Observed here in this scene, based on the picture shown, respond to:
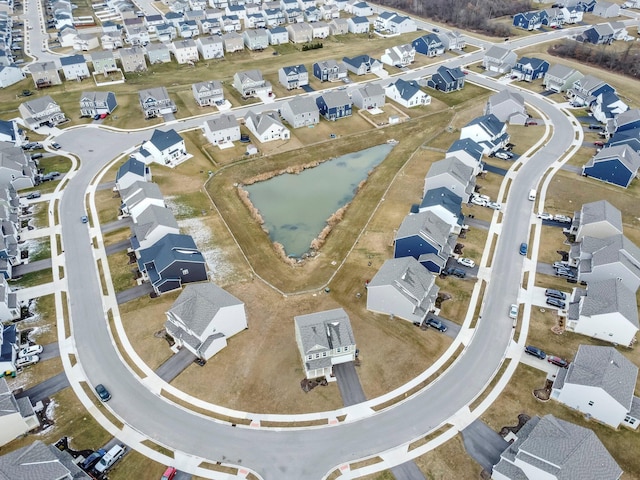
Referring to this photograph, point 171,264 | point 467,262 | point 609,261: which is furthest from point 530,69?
point 171,264

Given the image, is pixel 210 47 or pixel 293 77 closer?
pixel 293 77

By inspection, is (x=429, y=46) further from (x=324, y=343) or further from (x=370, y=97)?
(x=324, y=343)

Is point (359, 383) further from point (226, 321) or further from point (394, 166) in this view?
point (394, 166)

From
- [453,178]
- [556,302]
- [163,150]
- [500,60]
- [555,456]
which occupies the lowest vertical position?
[556,302]

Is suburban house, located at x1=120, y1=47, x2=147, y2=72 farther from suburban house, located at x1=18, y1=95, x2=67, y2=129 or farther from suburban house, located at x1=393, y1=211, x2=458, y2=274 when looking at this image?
suburban house, located at x1=393, y1=211, x2=458, y2=274

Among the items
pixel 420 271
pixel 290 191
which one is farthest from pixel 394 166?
pixel 420 271

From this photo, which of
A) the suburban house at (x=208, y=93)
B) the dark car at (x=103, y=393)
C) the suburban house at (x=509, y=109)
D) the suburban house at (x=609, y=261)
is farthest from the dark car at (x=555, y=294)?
the suburban house at (x=208, y=93)

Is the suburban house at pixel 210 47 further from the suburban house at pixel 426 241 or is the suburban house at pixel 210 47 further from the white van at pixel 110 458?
the white van at pixel 110 458

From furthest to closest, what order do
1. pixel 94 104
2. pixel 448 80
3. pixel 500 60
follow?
pixel 500 60, pixel 448 80, pixel 94 104
